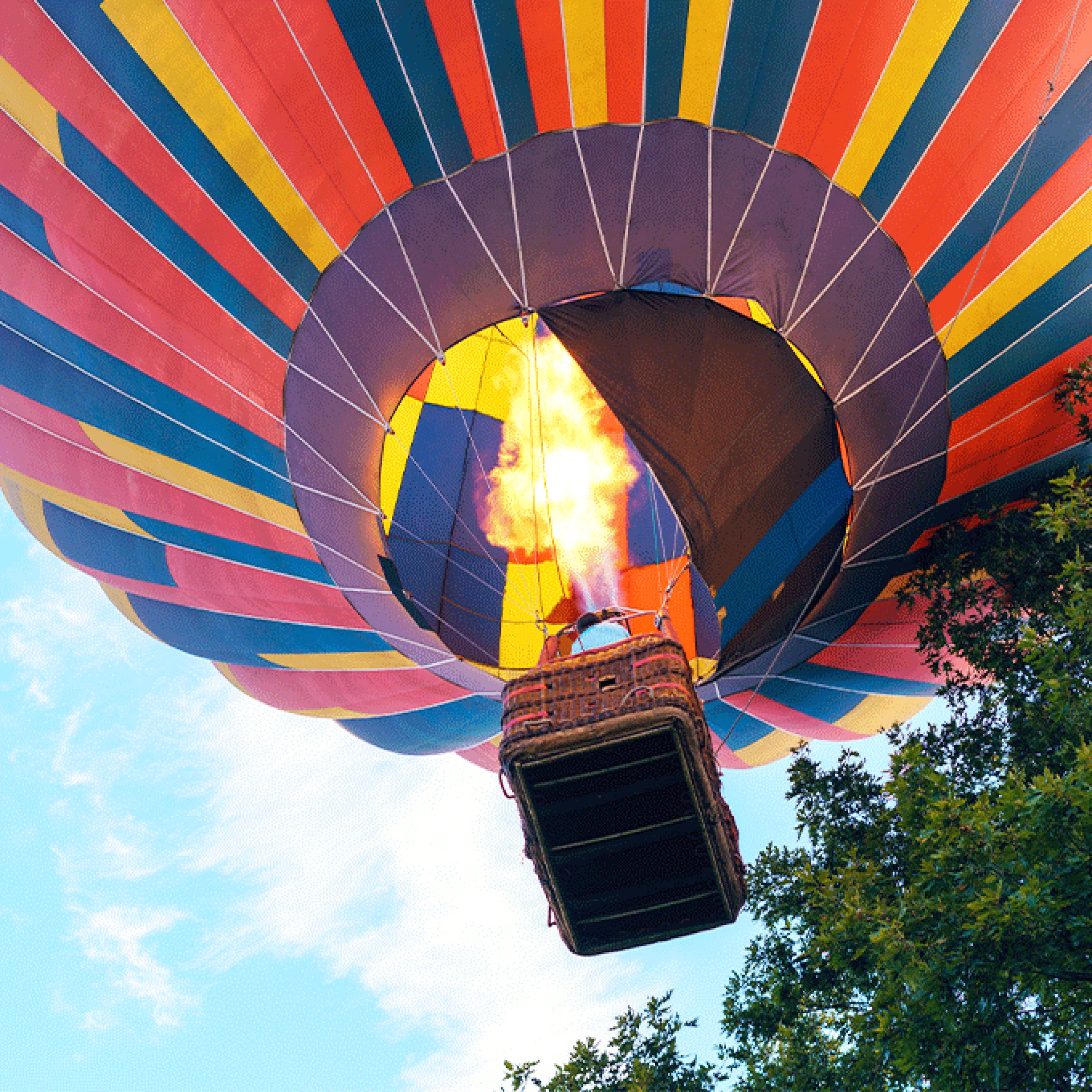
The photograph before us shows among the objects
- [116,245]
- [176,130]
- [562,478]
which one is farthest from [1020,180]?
[116,245]

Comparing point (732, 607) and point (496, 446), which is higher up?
point (496, 446)

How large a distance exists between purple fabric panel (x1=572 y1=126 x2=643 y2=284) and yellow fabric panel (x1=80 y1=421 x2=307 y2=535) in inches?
99.8

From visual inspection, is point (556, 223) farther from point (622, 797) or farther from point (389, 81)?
point (622, 797)

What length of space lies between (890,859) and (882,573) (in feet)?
5.86

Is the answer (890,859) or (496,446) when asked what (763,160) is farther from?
(890,859)

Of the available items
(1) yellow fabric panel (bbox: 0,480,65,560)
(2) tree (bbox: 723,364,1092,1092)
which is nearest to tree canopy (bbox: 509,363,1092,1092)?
(2) tree (bbox: 723,364,1092,1092)

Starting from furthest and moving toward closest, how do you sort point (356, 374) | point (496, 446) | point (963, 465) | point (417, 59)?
point (496, 446) < point (963, 465) < point (356, 374) < point (417, 59)

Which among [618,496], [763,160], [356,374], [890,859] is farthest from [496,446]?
[890,859]

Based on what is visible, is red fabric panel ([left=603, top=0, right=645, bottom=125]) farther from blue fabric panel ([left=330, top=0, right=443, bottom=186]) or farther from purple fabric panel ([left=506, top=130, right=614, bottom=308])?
blue fabric panel ([left=330, top=0, right=443, bottom=186])

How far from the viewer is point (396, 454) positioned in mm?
7379

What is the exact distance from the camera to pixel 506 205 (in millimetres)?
5789

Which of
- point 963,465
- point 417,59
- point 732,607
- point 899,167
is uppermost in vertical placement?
point 417,59

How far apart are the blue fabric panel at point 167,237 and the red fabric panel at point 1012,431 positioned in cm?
394

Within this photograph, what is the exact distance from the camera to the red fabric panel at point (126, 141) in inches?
217
